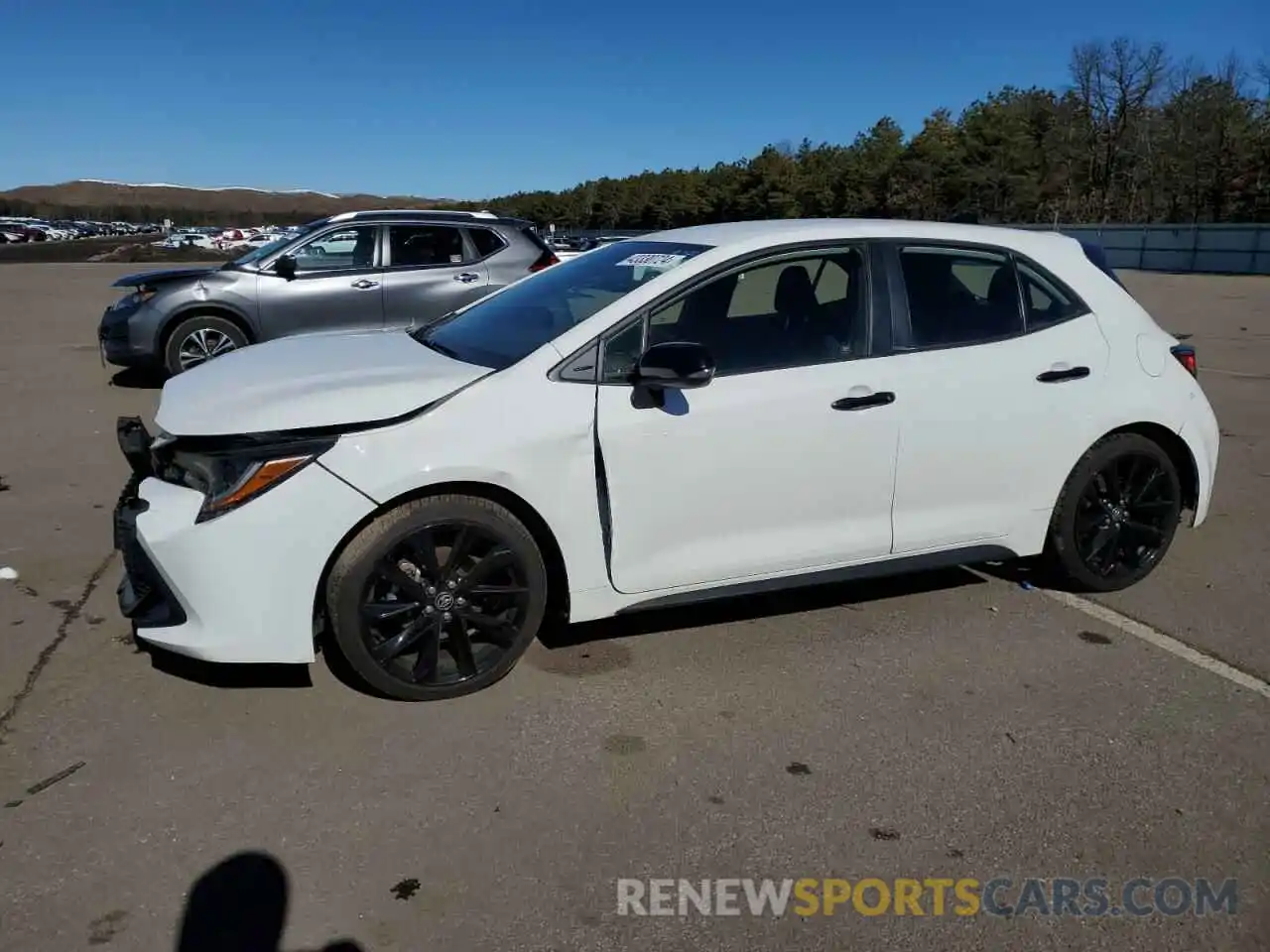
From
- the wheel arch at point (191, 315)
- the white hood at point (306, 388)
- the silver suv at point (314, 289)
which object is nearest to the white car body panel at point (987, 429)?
the white hood at point (306, 388)

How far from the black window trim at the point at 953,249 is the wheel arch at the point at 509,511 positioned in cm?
162

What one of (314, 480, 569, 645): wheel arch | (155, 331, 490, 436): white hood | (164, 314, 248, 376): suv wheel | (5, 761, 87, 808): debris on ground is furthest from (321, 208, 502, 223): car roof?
(5, 761, 87, 808): debris on ground

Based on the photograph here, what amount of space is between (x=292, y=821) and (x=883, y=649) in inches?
93.7

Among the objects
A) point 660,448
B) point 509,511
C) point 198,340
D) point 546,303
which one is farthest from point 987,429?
point 198,340

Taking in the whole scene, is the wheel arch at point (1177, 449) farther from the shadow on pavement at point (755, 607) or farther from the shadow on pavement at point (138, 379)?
the shadow on pavement at point (138, 379)

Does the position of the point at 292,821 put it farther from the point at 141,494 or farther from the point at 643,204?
the point at 643,204

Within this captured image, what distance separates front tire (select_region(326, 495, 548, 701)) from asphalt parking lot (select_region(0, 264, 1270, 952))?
0.47 ft

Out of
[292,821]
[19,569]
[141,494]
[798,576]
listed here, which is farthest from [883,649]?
[19,569]

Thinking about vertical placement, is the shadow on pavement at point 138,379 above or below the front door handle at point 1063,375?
below

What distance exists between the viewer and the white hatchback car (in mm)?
3434

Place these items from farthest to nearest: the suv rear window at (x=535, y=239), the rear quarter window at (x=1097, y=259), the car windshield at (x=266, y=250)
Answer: the suv rear window at (x=535, y=239), the car windshield at (x=266, y=250), the rear quarter window at (x=1097, y=259)

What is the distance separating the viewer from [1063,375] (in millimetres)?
4473

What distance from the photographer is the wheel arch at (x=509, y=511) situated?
137 inches

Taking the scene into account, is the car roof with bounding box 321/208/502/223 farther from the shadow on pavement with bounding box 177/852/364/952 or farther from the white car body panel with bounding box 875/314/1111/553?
the shadow on pavement with bounding box 177/852/364/952
